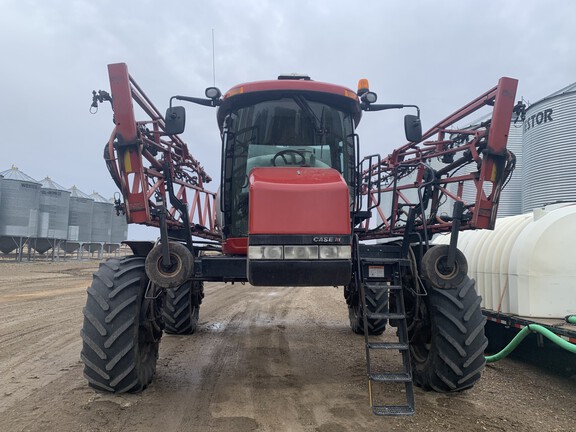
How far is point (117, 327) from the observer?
Result: 4.21 meters

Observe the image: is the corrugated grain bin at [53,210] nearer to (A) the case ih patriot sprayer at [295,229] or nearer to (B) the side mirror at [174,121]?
(A) the case ih patriot sprayer at [295,229]

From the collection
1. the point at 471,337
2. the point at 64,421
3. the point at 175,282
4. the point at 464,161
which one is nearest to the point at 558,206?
the point at 464,161

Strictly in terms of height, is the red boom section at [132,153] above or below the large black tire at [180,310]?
above

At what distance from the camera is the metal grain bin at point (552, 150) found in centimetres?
1139

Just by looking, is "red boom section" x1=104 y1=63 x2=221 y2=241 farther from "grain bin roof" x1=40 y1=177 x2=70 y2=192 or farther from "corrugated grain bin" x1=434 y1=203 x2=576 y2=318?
"grain bin roof" x1=40 y1=177 x2=70 y2=192

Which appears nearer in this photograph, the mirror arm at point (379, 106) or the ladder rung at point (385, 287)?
the ladder rung at point (385, 287)

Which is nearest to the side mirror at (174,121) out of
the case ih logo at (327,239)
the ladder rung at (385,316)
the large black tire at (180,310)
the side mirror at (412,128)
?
the case ih logo at (327,239)

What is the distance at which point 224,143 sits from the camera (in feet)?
16.1

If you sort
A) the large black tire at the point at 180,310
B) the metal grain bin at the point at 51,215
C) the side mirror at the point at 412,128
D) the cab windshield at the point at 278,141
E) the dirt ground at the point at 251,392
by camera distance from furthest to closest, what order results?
the metal grain bin at the point at 51,215, the large black tire at the point at 180,310, the side mirror at the point at 412,128, the cab windshield at the point at 278,141, the dirt ground at the point at 251,392

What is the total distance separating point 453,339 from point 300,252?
1.78 meters

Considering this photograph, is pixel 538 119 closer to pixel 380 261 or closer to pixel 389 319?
pixel 380 261

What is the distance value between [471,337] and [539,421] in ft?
2.98

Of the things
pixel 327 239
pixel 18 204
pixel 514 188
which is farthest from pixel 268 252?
pixel 18 204

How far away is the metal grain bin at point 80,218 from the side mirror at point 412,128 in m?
33.7
